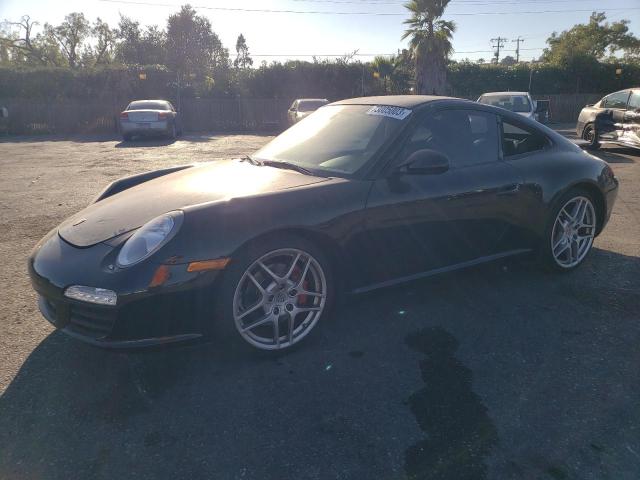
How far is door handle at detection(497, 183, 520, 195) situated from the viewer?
11.8 feet

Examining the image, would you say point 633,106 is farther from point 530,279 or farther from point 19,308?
point 19,308

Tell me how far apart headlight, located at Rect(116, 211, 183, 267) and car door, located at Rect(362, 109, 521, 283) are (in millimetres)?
1116

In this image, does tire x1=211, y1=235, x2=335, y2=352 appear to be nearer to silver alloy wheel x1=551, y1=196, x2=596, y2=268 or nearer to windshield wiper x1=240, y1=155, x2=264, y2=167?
windshield wiper x1=240, y1=155, x2=264, y2=167

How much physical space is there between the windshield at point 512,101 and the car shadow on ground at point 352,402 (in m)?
10.9

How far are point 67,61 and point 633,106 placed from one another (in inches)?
2305

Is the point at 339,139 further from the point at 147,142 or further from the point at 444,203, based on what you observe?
the point at 147,142

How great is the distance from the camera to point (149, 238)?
259 centimetres

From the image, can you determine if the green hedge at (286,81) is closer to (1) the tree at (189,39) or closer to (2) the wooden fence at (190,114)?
(2) the wooden fence at (190,114)

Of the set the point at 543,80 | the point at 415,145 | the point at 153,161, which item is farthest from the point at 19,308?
the point at 543,80

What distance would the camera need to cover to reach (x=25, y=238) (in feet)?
16.9

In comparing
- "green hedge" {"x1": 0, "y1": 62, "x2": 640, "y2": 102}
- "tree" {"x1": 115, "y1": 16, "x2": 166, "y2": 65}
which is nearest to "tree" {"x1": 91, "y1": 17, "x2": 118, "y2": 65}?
"tree" {"x1": 115, "y1": 16, "x2": 166, "y2": 65}

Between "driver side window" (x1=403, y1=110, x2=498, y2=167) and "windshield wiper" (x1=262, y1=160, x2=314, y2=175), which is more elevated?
"driver side window" (x1=403, y1=110, x2=498, y2=167)

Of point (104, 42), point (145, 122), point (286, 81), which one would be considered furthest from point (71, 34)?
point (145, 122)

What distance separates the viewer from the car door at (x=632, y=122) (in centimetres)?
1126
